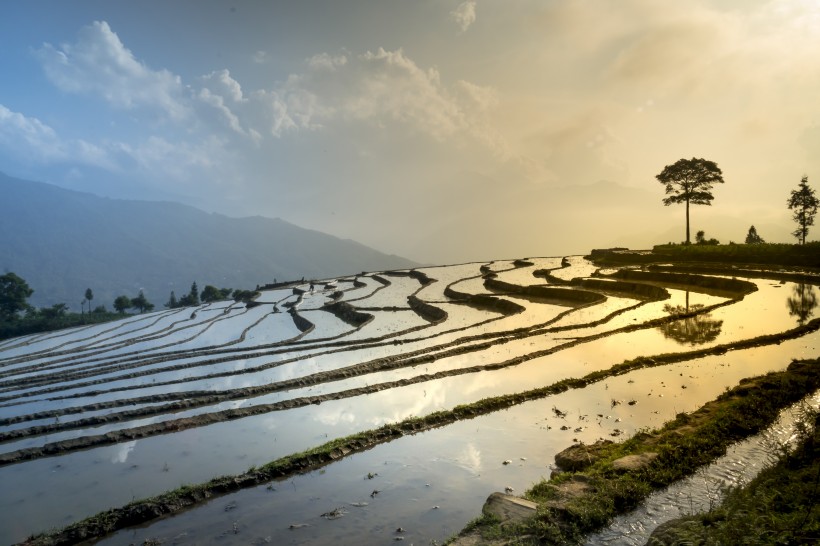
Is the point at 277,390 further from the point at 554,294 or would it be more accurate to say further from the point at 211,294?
the point at 211,294

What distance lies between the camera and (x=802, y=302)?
78.9 ft

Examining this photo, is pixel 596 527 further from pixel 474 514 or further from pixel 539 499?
pixel 474 514

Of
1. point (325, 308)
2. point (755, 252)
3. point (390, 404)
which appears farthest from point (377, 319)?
point (755, 252)

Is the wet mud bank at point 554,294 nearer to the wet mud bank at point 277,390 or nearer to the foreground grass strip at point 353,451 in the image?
the wet mud bank at point 277,390

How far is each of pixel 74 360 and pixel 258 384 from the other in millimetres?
18511

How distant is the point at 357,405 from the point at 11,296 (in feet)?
276

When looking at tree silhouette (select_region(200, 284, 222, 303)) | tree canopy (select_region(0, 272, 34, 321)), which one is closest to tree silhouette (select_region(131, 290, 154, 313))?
tree silhouette (select_region(200, 284, 222, 303))

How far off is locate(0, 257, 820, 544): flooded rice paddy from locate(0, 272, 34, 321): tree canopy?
177 ft

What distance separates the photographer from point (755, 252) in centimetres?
4088

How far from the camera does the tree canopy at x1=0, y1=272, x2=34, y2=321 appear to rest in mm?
71750

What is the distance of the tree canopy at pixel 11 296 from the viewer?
71.8 meters

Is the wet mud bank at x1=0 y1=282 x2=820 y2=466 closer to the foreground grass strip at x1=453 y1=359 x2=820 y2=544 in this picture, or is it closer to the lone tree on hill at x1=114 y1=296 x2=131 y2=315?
the foreground grass strip at x1=453 y1=359 x2=820 y2=544

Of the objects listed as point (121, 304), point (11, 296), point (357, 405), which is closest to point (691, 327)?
point (357, 405)

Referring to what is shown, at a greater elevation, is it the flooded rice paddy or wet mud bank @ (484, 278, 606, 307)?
wet mud bank @ (484, 278, 606, 307)
